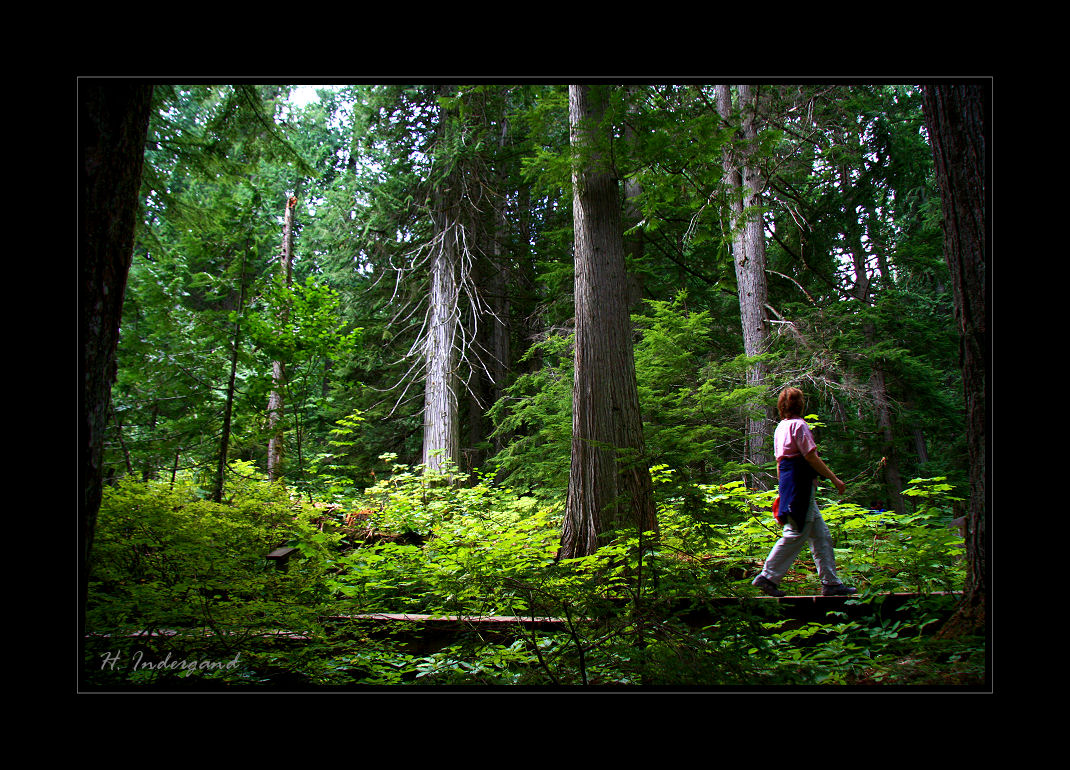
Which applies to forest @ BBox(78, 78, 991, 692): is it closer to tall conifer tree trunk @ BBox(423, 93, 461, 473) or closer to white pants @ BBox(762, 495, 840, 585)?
tall conifer tree trunk @ BBox(423, 93, 461, 473)

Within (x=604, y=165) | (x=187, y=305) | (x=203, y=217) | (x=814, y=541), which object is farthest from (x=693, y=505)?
(x=203, y=217)

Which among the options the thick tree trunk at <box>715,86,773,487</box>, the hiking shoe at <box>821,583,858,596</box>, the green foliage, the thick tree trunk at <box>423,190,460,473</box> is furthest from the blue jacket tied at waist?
the thick tree trunk at <box>423,190,460,473</box>

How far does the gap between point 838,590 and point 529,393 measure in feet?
26.1

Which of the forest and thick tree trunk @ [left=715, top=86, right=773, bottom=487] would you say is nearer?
the forest

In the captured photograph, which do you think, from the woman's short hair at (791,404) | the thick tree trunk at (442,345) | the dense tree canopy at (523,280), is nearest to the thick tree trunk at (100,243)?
the dense tree canopy at (523,280)

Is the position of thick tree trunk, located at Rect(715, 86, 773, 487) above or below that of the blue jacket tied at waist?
above

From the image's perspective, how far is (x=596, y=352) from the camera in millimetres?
5488

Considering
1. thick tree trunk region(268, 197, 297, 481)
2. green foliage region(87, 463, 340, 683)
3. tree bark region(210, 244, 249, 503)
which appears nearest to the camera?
green foliage region(87, 463, 340, 683)

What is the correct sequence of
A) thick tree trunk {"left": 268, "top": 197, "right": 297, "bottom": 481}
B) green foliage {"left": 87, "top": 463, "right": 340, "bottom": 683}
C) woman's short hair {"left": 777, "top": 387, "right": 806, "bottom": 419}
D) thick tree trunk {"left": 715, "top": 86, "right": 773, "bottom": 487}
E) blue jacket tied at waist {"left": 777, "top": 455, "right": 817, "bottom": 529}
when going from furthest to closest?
1. thick tree trunk {"left": 715, "top": 86, "right": 773, "bottom": 487}
2. thick tree trunk {"left": 268, "top": 197, "right": 297, "bottom": 481}
3. woman's short hair {"left": 777, "top": 387, "right": 806, "bottom": 419}
4. blue jacket tied at waist {"left": 777, "top": 455, "right": 817, "bottom": 529}
5. green foliage {"left": 87, "top": 463, "right": 340, "bottom": 683}

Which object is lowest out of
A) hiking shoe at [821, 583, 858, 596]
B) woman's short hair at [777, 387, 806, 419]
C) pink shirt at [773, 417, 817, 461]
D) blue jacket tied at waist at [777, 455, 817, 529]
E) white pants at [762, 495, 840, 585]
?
hiking shoe at [821, 583, 858, 596]

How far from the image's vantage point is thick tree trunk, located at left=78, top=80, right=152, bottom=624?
1.94 metres

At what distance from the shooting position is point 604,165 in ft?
17.6

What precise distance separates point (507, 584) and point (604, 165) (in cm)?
439
